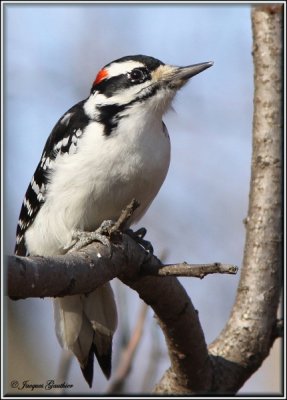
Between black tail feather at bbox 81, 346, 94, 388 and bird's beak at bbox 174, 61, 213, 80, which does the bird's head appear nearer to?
bird's beak at bbox 174, 61, 213, 80

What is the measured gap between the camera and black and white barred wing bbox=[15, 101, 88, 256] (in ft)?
13.0

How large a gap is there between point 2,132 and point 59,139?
447 millimetres

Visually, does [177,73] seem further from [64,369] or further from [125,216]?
[64,369]

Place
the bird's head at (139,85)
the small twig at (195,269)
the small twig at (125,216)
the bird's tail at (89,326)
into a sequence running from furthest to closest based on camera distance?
the bird's tail at (89,326)
the bird's head at (139,85)
the small twig at (125,216)
the small twig at (195,269)

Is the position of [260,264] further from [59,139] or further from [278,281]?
[59,139]

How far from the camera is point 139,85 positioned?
4059mm

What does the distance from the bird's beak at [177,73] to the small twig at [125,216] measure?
4.31ft

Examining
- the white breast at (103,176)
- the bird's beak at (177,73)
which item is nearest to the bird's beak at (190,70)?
the bird's beak at (177,73)

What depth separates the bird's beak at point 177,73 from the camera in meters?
4.07

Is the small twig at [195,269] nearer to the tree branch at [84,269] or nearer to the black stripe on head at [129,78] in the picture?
the tree branch at [84,269]

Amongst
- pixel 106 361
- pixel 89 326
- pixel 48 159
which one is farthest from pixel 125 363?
pixel 48 159

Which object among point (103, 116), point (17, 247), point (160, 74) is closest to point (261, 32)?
point (160, 74)

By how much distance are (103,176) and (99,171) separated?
0.11 feet

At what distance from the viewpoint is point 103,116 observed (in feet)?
13.0
